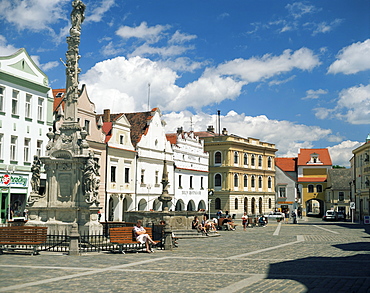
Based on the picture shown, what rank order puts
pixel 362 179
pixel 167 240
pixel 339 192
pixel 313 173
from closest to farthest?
pixel 167 240 → pixel 362 179 → pixel 339 192 → pixel 313 173

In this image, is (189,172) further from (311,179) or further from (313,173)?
(313,173)

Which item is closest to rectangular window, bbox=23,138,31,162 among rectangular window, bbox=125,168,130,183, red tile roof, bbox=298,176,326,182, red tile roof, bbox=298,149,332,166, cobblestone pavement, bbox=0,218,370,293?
rectangular window, bbox=125,168,130,183

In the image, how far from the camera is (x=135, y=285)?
11359mm

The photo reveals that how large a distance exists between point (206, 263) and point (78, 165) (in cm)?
802

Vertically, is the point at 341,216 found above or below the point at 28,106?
below

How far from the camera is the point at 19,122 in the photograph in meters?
39.2

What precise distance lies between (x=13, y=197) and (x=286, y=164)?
65.4m

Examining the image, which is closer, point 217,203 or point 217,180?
point 217,203

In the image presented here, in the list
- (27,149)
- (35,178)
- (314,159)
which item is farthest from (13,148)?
(314,159)

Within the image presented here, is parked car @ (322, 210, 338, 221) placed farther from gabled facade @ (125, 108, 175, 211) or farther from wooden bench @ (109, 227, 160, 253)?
wooden bench @ (109, 227, 160, 253)

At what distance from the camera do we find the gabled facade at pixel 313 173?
88625mm

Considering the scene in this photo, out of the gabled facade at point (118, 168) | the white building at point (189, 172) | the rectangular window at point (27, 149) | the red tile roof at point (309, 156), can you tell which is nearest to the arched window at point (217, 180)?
the white building at point (189, 172)

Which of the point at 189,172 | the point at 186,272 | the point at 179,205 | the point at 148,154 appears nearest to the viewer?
the point at 186,272

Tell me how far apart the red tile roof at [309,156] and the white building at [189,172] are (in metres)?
29.5
